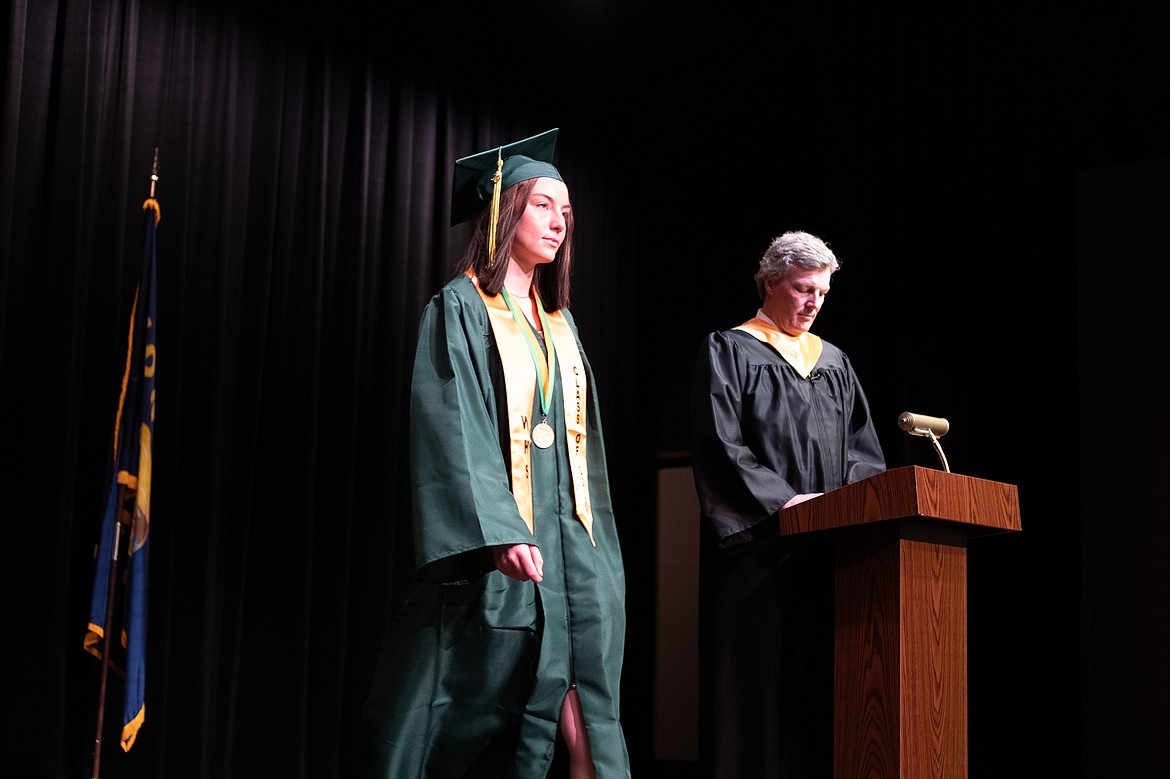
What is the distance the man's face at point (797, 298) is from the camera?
324 cm

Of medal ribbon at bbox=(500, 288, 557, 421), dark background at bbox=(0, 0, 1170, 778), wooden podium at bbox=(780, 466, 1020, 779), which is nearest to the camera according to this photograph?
wooden podium at bbox=(780, 466, 1020, 779)

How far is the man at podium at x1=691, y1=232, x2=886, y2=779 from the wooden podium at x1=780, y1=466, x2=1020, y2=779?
328 millimetres

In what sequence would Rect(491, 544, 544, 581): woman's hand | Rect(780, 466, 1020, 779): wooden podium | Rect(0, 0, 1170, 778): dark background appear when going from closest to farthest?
Rect(491, 544, 544, 581): woman's hand
Rect(780, 466, 1020, 779): wooden podium
Rect(0, 0, 1170, 778): dark background

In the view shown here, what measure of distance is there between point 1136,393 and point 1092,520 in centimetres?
46

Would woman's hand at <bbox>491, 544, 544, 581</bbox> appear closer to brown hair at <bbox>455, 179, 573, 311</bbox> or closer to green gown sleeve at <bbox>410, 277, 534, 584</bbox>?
green gown sleeve at <bbox>410, 277, 534, 584</bbox>

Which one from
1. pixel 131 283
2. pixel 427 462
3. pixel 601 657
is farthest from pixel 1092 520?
pixel 131 283

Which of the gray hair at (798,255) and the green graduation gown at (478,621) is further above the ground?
the gray hair at (798,255)

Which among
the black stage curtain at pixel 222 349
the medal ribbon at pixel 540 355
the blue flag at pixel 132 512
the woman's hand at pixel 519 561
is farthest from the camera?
the black stage curtain at pixel 222 349

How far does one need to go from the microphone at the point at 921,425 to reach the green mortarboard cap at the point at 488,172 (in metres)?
0.90

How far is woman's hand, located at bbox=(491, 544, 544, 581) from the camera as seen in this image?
224 cm

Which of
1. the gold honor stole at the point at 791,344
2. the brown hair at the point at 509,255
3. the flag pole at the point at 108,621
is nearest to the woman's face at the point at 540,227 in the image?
the brown hair at the point at 509,255

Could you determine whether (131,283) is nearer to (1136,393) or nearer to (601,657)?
(601,657)

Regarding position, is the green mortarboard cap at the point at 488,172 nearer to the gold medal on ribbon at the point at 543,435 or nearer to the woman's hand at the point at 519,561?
the gold medal on ribbon at the point at 543,435

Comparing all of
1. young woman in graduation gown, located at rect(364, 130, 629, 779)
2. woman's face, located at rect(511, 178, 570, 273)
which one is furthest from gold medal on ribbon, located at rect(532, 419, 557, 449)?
woman's face, located at rect(511, 178, 570, 273)
